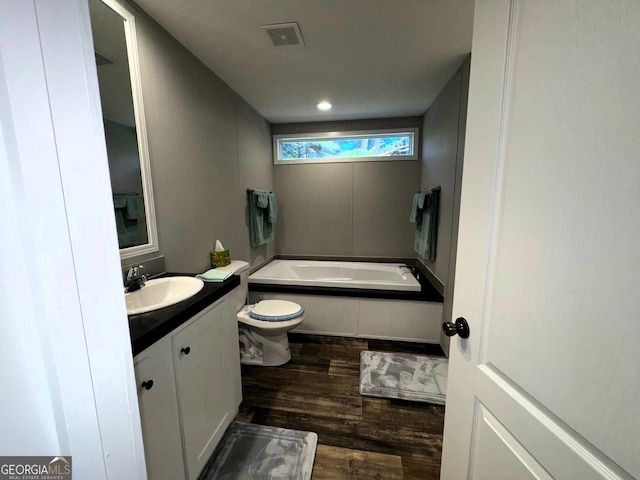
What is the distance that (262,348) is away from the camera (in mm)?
2232

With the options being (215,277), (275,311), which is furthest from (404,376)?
(215,277)

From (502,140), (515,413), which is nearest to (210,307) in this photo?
(515,413)

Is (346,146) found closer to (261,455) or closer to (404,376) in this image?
(404,376)

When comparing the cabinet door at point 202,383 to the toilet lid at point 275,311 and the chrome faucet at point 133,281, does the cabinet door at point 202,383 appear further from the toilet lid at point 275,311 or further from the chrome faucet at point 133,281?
the toilet lid at point 275,311

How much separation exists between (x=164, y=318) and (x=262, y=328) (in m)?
1.16

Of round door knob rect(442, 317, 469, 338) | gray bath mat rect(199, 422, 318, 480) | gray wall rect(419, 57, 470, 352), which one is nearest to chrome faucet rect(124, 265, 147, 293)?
gray bath mat rect(199, 422, 318, 480)

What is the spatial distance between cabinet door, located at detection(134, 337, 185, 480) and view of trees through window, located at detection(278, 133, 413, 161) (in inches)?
120

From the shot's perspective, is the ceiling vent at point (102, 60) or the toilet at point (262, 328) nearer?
the ceiling vent at point (102, 60)

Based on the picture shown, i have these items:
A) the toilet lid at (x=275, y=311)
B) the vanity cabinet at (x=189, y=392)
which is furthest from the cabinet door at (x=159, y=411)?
the toilet lid at (x=275, y=311)

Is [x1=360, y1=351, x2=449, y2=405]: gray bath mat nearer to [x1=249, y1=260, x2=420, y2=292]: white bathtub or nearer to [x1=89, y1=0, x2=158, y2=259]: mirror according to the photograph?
[x1=249, y1=260, x2=420, y2=292]: white bathtub

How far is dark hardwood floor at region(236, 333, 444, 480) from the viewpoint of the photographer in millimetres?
1373

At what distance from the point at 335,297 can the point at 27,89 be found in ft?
8.23

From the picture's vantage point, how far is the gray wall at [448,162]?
2068mm

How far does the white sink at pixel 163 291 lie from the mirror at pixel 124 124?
0.23m
